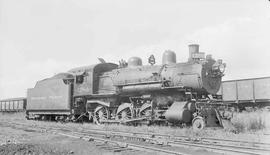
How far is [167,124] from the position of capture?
14.5 meters

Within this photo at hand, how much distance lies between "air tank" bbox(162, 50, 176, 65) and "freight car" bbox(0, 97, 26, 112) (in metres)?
19.8

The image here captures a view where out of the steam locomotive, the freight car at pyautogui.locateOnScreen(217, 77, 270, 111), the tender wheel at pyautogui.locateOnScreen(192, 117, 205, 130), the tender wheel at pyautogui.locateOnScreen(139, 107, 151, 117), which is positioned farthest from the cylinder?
the freight car at pyautogui.locateOnScreen(217, 77, 270, 111)

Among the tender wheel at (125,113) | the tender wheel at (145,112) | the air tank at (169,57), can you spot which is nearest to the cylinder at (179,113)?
the tender wheel at (145,112)

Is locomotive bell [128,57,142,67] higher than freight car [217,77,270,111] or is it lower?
higher

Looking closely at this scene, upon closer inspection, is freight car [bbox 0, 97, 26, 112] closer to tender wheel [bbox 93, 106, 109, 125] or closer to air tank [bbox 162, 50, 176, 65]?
tender wheel [bbox 93, 106, 109, 125]

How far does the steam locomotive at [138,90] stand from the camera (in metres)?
13.3

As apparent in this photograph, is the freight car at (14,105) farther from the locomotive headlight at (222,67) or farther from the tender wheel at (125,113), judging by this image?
the locomotive headlight at (222,67)

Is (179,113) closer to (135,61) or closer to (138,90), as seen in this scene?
(138,90)

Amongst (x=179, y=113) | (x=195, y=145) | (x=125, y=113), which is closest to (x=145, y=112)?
(x=125, y=113)

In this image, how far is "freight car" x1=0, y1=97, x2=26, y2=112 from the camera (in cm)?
3092

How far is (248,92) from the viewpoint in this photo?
23.4 metres

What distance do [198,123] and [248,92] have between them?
1238cm

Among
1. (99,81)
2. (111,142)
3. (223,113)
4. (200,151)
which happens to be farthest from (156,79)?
(200,151)

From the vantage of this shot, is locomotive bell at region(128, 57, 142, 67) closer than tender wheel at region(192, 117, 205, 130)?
No
